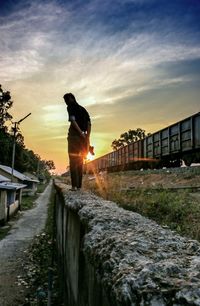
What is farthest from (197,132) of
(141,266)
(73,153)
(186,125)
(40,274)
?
(141,266)

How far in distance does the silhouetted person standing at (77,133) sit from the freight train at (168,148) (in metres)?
12.5

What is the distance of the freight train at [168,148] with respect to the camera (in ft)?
62.3

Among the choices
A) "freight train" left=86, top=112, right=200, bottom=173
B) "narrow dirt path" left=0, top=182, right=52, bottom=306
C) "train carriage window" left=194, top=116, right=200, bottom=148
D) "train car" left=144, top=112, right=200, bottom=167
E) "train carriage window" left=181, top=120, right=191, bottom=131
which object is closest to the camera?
"narrow dirt path" left=0, top=182, right=52, bottom=306

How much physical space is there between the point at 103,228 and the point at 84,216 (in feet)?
2.83

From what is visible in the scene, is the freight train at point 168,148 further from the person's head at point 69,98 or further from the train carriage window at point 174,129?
the person's head at point 69,98

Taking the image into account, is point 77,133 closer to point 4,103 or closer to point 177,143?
point 177,143

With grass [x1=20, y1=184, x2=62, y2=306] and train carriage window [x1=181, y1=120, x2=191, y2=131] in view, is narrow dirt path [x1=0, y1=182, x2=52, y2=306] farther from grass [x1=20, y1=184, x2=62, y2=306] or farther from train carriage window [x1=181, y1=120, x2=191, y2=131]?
train carriage window [x1=181, y1=120, x2=191, y2=131]

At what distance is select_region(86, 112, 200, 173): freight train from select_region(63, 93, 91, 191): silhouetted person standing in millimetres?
12516

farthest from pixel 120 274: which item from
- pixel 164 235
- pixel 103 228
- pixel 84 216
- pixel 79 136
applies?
pixel 79 136

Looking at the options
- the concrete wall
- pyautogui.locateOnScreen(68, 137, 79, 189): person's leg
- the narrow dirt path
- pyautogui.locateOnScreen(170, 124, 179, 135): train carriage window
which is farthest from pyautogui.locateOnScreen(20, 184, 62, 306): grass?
pyautogui.locateOnScreen(170, 124, 179, 135): train carriage window

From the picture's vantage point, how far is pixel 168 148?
2308 cm

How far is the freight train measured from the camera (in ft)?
62.3

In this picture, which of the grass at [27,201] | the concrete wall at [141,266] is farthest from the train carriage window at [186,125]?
the grass at [27,201]

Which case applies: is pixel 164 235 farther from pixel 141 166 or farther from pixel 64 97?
pixel 141 166
